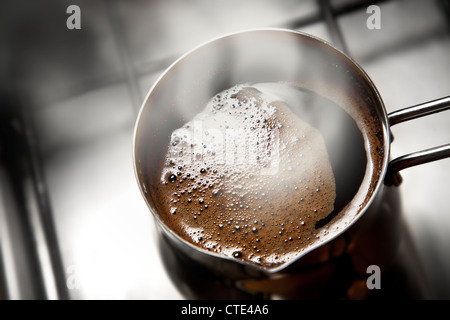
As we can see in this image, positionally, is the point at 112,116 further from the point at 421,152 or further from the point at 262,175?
the point at 421,152

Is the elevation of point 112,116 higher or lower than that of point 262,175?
higher

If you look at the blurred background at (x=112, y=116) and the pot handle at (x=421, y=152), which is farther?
the blurred background at (x=112, y=116)

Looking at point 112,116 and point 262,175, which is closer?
point 262,175

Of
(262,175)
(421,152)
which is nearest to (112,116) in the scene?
(262,175)
